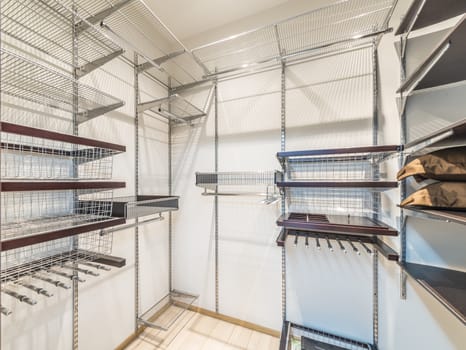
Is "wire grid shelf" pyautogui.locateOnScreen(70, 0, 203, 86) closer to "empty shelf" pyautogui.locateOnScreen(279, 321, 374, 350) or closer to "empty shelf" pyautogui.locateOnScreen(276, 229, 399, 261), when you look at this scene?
"empty shelf" pyautogui.locateOnScreen(276, 229, 399, 261)

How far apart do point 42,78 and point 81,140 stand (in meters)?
0.37

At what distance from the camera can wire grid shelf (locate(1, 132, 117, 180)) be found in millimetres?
969

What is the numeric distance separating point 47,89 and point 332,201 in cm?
194

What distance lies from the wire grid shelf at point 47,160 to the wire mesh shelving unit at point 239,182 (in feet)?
2.25

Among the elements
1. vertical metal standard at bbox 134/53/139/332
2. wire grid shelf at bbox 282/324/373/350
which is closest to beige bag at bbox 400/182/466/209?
wire grid shelf at bbox 282/324/373/350

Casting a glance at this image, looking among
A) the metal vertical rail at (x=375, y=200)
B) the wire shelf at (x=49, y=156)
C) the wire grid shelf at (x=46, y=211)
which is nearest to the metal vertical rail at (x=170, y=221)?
the wire shelf at (x=49, y=156)

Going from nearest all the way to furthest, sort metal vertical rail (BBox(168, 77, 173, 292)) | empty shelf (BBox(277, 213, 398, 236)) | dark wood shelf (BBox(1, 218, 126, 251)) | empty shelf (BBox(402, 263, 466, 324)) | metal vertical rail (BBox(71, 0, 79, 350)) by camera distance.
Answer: dark wood shelf (BBox(1, 218, 126, 251))
empty shelf (BBox(402, 263, 466, 324))
empty shelf (BBox(277, 213, 398, 236))
metal vertical rail (BBox(71, 0, 79, 350))
metal vertical rail (BBox(168, 77, 173, 292))

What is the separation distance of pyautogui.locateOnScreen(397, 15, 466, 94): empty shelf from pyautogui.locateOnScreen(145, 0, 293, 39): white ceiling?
3.96ft

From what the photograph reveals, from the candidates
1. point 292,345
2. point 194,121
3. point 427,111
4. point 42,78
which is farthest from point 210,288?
point 427,111

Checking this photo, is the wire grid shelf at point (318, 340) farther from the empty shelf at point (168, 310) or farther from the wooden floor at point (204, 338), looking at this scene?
the empty shelf at point (168, 310)

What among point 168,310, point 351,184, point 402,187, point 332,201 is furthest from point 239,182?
point 168,310

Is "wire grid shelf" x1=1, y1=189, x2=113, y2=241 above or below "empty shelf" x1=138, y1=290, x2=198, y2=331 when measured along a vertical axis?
above

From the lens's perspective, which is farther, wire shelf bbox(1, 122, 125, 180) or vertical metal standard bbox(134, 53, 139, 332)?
vertical metal standard bbox(134, 53, 139, 332)

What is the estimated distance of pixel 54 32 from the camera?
116 centimetres
